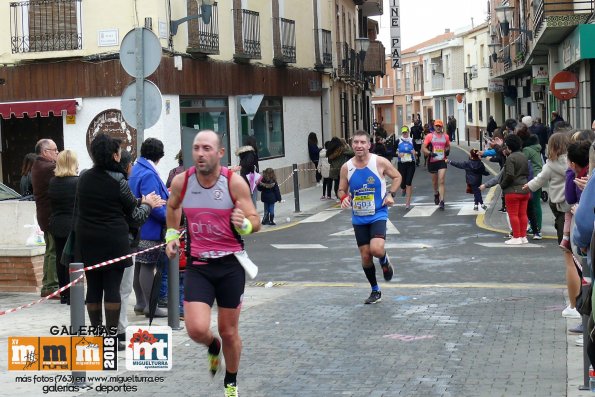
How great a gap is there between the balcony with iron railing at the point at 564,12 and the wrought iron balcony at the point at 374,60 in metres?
18.6

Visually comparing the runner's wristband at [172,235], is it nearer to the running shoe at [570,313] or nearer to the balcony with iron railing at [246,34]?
the running shoe at [570,313]

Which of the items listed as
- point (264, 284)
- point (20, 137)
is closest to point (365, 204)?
point (264, 284)

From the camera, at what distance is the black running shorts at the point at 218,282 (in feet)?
23.5

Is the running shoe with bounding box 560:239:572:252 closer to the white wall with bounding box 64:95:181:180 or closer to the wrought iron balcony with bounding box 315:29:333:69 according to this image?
the white wall with bounding box 64:95:181:180

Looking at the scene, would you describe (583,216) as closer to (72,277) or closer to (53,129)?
(72,277)

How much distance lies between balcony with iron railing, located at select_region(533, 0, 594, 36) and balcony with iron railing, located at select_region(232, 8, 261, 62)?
7268 millimetres

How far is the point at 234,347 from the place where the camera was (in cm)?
717

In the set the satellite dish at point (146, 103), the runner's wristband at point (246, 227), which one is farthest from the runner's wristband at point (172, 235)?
the satellite dish at point (146, 103)

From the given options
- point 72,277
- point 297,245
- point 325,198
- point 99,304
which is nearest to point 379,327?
point 99,304

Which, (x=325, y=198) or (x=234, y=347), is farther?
(x=325, y=198)

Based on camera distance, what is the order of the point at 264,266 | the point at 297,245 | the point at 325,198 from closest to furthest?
1. the point at 264,266
2. the point at 297,245
3. the point at 325,198

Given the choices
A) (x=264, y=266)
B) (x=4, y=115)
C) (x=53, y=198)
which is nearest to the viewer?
(x=53, y=198)

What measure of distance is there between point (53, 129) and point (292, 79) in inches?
403

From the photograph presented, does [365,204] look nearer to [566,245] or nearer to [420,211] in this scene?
[566,245]
